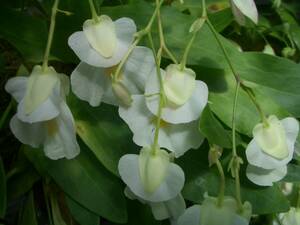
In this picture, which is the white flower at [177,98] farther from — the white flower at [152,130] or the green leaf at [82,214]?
the green leaf at [82,214]

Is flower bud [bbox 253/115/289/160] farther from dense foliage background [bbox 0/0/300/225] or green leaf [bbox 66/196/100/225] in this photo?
green leaf [bbox 66/196/100/225]

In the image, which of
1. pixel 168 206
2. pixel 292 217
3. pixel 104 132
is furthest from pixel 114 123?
pixel 292 217

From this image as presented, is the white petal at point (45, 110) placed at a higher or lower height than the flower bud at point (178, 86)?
lower

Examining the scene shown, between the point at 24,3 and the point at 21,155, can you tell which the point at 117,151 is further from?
the point at 24,3

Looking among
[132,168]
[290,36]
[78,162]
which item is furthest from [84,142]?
[290,36]

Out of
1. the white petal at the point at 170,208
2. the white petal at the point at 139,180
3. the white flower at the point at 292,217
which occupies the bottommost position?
the white flower at the point at 292,217

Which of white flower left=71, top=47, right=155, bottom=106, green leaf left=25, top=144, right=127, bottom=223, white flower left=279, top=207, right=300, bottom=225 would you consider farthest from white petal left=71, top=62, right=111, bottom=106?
white flower left=279, top=207, right=300, bottom=225

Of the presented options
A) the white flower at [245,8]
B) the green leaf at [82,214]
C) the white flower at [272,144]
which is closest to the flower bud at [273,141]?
the white flower at [272,144]
